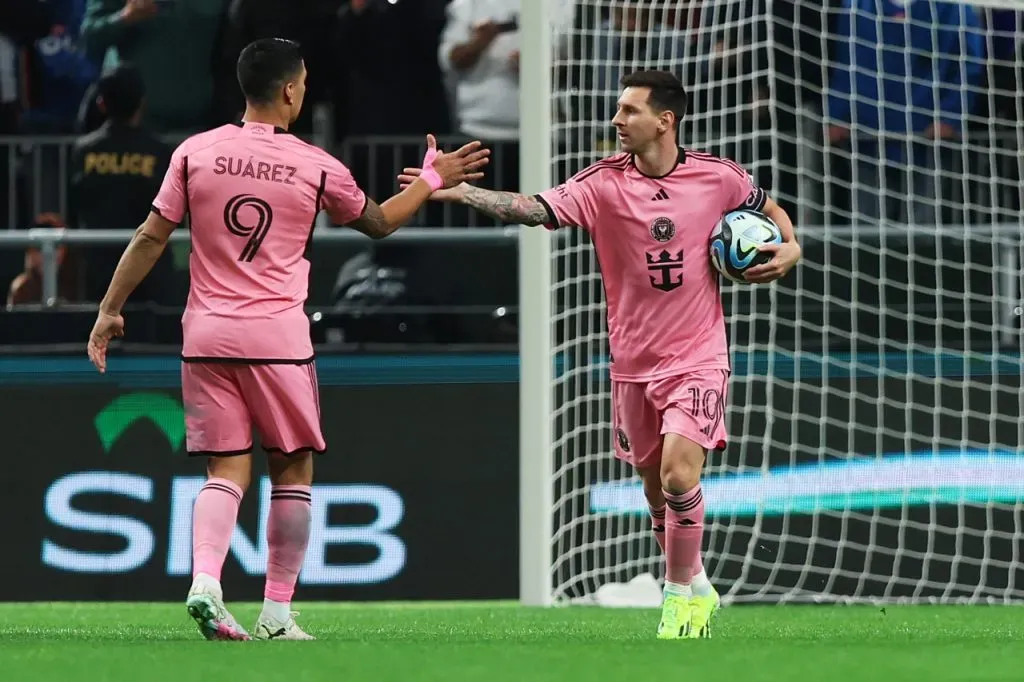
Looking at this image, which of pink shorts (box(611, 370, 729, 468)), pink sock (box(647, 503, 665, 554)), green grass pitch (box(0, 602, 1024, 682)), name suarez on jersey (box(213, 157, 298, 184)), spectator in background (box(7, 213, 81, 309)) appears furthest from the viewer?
spectator in background (box(7, 213, 81, 309))

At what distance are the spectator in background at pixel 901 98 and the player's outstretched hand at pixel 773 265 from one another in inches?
132

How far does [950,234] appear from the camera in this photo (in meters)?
9.48

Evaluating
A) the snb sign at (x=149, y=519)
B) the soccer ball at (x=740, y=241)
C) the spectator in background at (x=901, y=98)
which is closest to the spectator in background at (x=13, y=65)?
the snb sign at (x=149, y=519)

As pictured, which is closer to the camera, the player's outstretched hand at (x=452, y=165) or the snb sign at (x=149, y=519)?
the player's outstretched hand at (x=452, y=165)

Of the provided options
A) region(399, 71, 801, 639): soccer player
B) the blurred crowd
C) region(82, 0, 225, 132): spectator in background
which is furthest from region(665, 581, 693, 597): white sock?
region(82, 0, 225, 132): spectator in background

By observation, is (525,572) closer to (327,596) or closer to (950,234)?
(327,596)

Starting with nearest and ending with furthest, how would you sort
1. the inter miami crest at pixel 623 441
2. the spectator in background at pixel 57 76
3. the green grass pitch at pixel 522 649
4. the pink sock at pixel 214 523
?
the green grass pitch at pixel 522 649
the pink sock at pixel 214 523
the inter miami crest at pixel 623 441
the spectator in background at pixel 57 76

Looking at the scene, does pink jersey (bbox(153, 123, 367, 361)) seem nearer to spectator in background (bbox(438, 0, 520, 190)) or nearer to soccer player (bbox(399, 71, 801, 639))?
soccer player (bbox(399, 71, 801, 639))

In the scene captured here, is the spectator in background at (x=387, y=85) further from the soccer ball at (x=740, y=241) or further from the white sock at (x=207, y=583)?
the white sock at (x=207, y=583)

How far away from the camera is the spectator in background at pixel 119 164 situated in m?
10.2

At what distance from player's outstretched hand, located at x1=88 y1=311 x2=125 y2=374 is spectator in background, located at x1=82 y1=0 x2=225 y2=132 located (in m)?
4.83

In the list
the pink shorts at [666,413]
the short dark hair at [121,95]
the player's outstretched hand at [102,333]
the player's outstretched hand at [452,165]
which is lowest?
the pink shorts at [666,413]

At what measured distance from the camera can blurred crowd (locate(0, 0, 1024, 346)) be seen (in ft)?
31.4

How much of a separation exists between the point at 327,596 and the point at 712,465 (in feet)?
6.78
